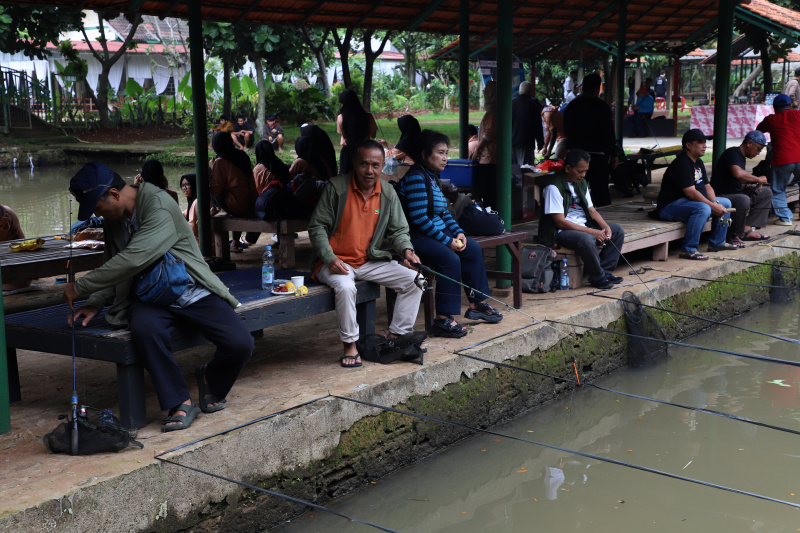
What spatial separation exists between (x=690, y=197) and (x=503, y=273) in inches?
109

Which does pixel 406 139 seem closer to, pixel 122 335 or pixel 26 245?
pixel 26 245

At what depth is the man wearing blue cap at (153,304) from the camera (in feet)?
13.0

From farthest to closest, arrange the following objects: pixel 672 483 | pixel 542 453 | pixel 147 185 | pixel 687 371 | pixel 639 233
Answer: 1. pixel 639 233
2. pixel 687 371
3. pixel 542 453
4. pixel 672 483
5. pixel 147 185

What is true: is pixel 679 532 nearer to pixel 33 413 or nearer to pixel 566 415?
pixel 566 415

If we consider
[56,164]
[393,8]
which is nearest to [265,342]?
[393,8]

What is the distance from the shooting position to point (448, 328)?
5625mm

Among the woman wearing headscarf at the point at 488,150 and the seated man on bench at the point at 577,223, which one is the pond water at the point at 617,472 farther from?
the woman wearing headscarf at the point at 488,150

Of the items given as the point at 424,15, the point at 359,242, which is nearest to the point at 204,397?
the point at 359,242

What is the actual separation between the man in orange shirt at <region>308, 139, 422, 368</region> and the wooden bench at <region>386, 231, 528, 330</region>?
1.83 feet

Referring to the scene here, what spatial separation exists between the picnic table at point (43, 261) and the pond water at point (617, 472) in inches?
110

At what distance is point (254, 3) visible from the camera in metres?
8.26

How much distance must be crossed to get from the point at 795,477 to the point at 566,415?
156 cm

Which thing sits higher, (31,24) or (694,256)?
(31,24)

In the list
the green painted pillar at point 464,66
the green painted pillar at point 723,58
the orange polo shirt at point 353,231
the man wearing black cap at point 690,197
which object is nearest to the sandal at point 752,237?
the man wearing black cap at point 690,197
